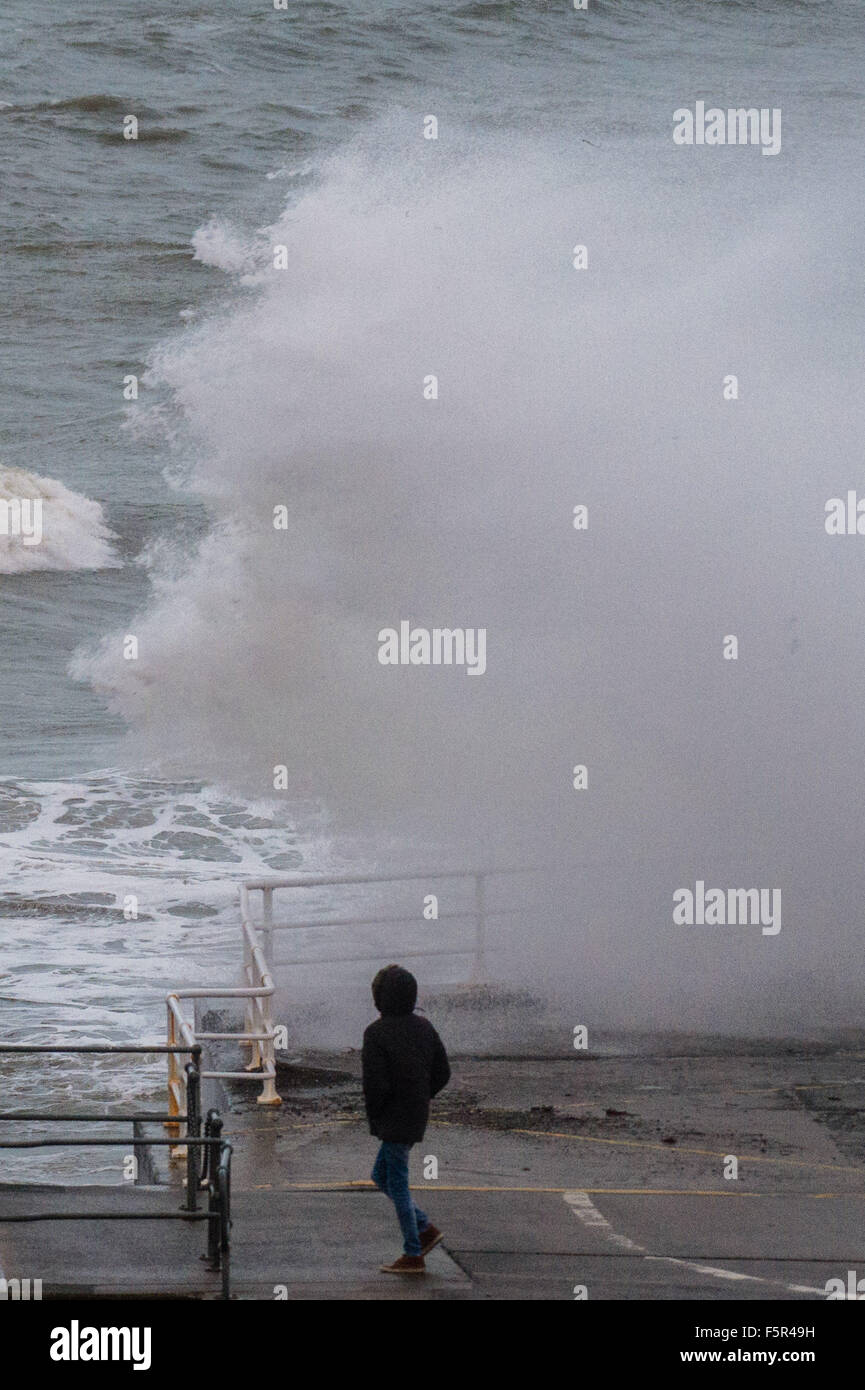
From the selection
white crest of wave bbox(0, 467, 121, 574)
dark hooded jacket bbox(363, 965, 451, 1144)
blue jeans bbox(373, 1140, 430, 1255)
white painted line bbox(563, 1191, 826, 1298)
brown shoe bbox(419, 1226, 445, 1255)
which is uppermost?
dark hooded jacket bbox(363, 965, 451, 1144)

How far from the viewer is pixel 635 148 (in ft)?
173

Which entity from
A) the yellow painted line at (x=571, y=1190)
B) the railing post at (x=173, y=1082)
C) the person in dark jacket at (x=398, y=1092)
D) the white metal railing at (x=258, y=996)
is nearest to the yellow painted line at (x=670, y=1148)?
the yellow painted line at (x=571, y=1190)

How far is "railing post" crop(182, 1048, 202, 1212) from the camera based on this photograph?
25.8 feet

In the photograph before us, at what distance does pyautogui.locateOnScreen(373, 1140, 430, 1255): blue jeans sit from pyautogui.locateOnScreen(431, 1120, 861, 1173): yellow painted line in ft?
9.38

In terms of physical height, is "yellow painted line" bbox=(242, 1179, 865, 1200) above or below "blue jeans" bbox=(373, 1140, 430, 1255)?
below

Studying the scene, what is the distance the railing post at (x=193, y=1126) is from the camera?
310 inches

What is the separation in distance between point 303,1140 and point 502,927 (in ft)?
15.5

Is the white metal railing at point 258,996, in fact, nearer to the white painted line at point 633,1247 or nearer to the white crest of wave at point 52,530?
the white painted line at point 633,1247

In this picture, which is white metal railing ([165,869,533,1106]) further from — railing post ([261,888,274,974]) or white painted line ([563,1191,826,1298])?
white painted line ([563,1191,826,1298])

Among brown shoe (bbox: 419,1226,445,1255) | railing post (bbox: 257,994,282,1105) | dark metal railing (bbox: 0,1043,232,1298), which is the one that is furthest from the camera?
railing post (bbox: 257,994,282,1105)

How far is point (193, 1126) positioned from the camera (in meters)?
7.88

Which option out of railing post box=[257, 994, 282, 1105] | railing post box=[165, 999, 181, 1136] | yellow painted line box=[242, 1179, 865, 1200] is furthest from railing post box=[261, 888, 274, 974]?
yellow painted line box=[242, 1179, 865, 1200]

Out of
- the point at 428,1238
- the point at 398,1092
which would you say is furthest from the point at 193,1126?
the point at 428,1238
